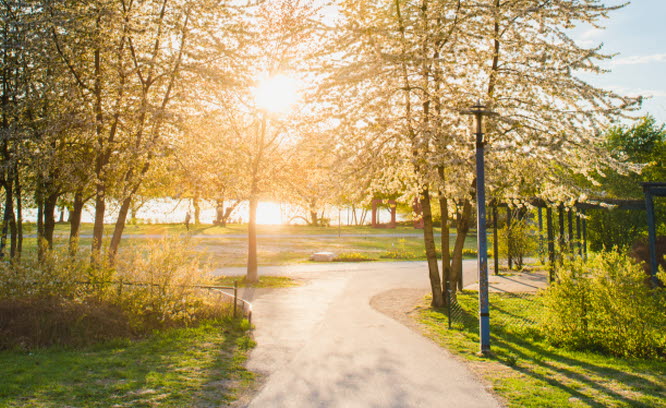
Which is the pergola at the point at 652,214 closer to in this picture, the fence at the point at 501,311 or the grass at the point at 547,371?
the fence at the point at 501,311

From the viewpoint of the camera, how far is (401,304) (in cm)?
1491

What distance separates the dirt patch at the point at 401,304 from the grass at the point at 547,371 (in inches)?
26.7

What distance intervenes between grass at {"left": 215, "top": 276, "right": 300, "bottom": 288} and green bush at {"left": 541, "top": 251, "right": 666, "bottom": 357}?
1078cm

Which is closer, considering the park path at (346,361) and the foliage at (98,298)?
the park path at (346,361)

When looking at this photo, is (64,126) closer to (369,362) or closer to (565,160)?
(369,362)

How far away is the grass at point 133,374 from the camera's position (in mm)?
6422

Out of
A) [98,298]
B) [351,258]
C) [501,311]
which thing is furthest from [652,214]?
[351,258]

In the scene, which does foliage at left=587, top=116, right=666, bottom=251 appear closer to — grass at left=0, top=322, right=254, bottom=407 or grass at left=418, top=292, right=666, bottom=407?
grass at left=418, top=292, right=666, bottom=407

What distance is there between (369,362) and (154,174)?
36.5ft

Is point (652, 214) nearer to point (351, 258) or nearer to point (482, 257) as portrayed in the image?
point (482, 257)

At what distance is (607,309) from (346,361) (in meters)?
5.20

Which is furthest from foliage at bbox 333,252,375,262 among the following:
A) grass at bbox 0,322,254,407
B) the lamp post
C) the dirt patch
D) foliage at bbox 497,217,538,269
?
the lamp post

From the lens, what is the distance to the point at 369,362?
8.46 meters

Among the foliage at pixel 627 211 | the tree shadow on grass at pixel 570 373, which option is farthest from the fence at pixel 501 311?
the foliage at pixel 627 211
